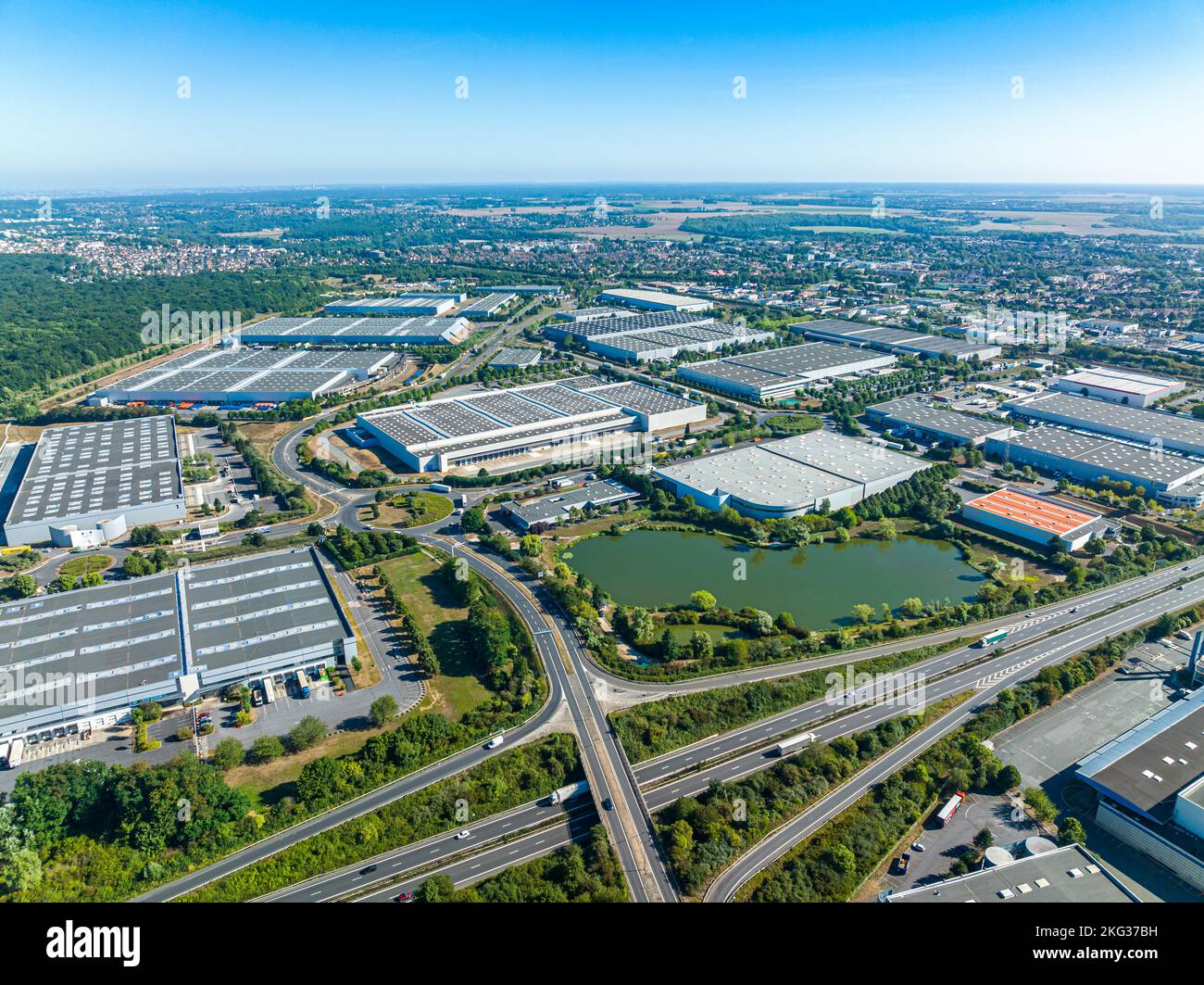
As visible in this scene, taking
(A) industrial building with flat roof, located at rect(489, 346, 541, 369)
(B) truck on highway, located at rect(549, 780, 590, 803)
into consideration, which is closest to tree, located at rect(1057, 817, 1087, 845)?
(B) truck on highway, located at rect(549, 780, 590, 803)

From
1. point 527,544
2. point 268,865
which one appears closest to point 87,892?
point 268,865

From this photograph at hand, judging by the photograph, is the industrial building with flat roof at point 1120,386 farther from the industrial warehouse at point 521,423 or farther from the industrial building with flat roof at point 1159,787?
the industrial building with flat roof at point 1159,787

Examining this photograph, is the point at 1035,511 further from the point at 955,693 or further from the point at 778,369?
the point at 778,369

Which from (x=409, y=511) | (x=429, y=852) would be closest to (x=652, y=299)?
(x=409, y=511)

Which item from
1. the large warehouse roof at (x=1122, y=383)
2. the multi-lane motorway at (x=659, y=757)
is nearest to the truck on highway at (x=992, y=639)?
the multi-lane motorway at (x=659, y=757)

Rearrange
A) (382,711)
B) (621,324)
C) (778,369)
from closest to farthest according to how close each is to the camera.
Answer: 1. (382,711)
2. (778,369)
3. (621,324)

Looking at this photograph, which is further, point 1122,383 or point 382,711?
point 1122,383
